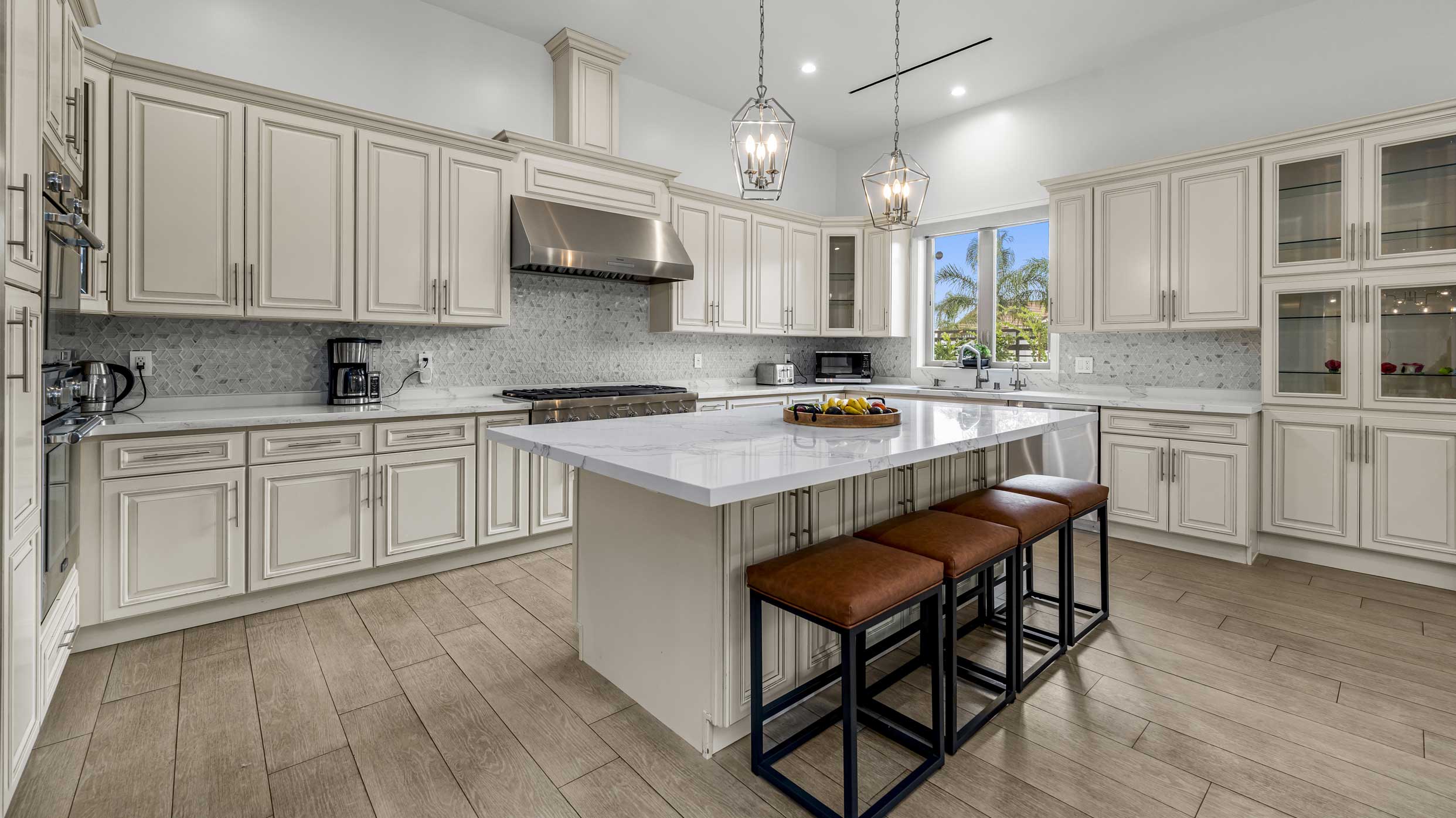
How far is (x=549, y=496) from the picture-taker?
3.78 metres

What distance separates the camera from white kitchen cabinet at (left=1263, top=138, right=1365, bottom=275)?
11.0 feet

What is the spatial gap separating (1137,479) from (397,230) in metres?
4.46

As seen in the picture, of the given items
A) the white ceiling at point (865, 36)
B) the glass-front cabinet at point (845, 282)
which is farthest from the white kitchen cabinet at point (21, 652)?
the glass-front cabinet at point (845, 282)

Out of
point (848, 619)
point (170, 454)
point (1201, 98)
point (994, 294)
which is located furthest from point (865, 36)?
point (170, 454)

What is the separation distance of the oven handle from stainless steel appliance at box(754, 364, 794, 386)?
417 cm

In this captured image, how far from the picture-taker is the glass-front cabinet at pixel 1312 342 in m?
3.36

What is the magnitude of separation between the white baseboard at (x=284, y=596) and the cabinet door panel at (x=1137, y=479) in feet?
11.3

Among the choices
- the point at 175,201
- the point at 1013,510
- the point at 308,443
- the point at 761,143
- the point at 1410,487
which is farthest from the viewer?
the point at 1410,487

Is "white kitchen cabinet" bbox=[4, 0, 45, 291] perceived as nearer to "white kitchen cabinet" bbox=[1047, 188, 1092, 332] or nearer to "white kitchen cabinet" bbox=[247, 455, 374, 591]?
"white kitchen cabinet" bbox=[247, 455, 374, 591]

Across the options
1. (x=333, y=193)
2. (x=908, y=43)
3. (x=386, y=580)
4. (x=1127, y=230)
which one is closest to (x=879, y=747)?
(x=386, y=580)

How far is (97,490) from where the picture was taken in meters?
2.46

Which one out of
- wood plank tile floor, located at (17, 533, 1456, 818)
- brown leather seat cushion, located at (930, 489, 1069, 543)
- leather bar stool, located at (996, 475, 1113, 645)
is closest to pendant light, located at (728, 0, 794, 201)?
brown leather seat cushion, located at (930, 489, 1069, 543)

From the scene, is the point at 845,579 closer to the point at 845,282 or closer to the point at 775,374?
the point at 775,374

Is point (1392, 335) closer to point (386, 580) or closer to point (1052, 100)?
point (1052, 100)
